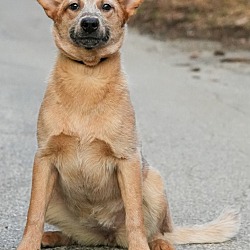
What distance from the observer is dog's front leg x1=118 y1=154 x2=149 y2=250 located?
4871 mm

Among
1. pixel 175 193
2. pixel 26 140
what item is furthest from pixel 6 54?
pixel 175 193

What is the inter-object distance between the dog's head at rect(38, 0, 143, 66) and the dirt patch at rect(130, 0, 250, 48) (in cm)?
868

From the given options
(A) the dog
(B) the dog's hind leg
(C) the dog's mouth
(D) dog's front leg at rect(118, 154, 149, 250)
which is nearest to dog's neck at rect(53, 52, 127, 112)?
(A) the dog

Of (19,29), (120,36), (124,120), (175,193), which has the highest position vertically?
(120,36)

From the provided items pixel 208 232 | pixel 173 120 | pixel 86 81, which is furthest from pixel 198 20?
pixel 86 81

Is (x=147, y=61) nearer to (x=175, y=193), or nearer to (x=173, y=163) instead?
(x=173, y=163)

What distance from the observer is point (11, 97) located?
10203 millimetres

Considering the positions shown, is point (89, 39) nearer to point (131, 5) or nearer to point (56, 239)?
point (131, 5)

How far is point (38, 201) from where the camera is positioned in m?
4.91

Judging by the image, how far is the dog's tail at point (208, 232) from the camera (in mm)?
5406

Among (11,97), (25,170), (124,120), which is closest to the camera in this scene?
(124,120)

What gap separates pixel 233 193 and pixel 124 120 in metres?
1.97

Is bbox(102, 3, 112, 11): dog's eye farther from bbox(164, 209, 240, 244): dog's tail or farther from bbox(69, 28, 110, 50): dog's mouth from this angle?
bbox(164, 209, 240, 244): dog's tail

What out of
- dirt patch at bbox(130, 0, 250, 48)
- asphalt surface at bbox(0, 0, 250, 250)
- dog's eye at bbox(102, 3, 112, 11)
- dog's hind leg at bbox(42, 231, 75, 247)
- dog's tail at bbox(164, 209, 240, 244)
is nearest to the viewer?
dog's eye at bbox(102, 3, 112, 11)
